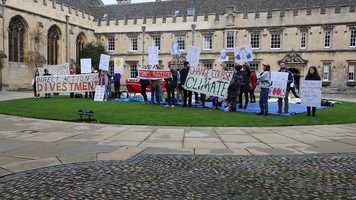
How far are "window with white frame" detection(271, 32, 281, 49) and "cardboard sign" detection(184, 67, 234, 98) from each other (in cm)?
2657

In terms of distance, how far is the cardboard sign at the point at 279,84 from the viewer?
13312 mm

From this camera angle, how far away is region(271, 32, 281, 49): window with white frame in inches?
1574

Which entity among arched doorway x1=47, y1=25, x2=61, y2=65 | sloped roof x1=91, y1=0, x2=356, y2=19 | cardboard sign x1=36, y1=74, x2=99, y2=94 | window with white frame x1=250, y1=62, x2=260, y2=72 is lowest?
cardboard sign x1=36, y1=74, x2=99, y2=94

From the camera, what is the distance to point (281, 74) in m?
13.5

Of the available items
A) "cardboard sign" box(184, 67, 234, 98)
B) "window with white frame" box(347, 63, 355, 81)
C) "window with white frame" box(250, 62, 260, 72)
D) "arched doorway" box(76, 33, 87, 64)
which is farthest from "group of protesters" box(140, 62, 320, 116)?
"arched doorway" box(76, 33, 87, 64)

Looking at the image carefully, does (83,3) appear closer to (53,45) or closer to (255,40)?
(53,45)

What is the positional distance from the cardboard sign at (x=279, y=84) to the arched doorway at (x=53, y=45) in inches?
1152

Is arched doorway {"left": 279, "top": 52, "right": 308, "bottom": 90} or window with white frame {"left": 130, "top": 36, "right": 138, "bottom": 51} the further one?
window with white frame {"left": 130, "top": 36, "right": 138, "bottom": 51}

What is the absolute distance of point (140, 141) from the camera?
7.83 metres

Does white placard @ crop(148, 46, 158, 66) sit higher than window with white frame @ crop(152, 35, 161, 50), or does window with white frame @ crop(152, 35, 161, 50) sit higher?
window with white frame @ crop(152, 35, 161, 50)

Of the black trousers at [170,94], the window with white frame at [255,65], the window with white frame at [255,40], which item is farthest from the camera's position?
the window with white frame at [255,65]

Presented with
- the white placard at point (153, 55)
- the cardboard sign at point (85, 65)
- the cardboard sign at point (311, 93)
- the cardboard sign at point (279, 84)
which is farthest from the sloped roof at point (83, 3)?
the cardboard sign at point (311, 93)

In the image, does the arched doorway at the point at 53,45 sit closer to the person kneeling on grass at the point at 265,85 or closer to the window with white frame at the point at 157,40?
the window with white frame at the point at 157,40

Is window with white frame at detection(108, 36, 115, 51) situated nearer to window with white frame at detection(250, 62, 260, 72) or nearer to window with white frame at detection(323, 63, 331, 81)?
window with white frame at detection(250, 62, 260, 72)
